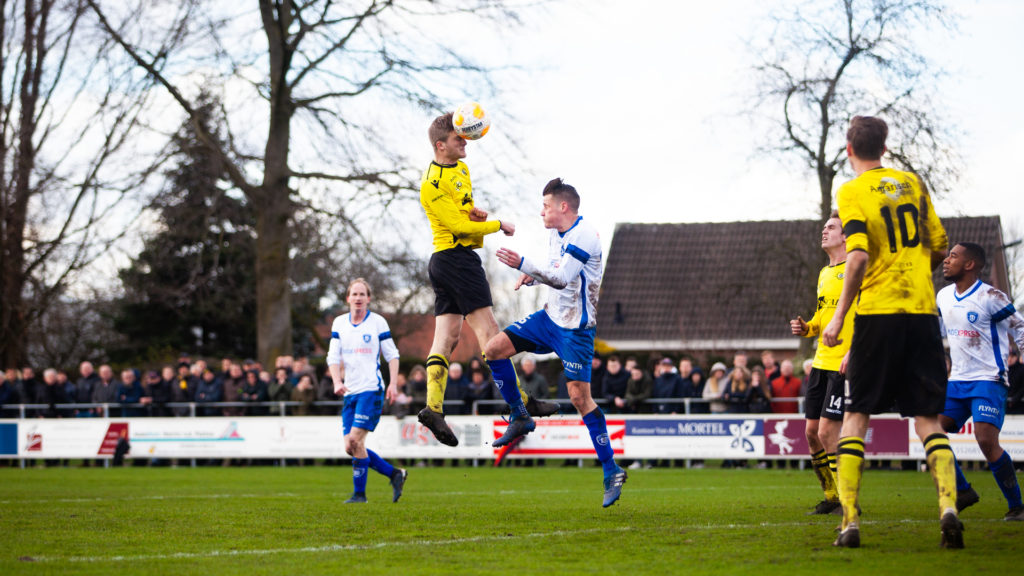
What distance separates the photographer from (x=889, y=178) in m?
6.47

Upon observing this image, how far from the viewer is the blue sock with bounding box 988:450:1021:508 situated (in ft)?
27.9

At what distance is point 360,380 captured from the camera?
11289mm

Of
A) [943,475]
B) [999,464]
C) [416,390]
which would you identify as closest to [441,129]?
[943,475]

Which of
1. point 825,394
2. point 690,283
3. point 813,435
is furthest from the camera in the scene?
point 690,283

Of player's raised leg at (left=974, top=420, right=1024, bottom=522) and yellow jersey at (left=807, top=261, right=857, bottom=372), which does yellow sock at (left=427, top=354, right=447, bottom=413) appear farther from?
player's raised leg at (left=974, top=420, right=1024, bottom=522)

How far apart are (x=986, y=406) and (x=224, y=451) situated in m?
16.7

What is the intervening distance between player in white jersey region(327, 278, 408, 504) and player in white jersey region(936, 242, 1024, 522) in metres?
5.32

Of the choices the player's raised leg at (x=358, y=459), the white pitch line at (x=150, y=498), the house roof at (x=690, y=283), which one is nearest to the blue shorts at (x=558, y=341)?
the player's raised leg at (x=358, y=459)

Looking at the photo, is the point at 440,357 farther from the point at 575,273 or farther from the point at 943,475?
the point at 943,475

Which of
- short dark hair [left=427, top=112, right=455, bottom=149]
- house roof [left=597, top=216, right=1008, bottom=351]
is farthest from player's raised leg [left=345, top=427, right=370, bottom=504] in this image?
house roof [left=597, top=216, right=1008, bottom=351]

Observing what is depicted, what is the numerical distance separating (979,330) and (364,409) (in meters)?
5.90

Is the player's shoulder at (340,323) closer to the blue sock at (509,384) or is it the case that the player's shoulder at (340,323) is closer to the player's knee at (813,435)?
the blue sock at (509,384)

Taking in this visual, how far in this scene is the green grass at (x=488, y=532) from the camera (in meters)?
5.98

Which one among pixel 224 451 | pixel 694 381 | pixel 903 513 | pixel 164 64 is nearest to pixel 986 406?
pixel 903 513
